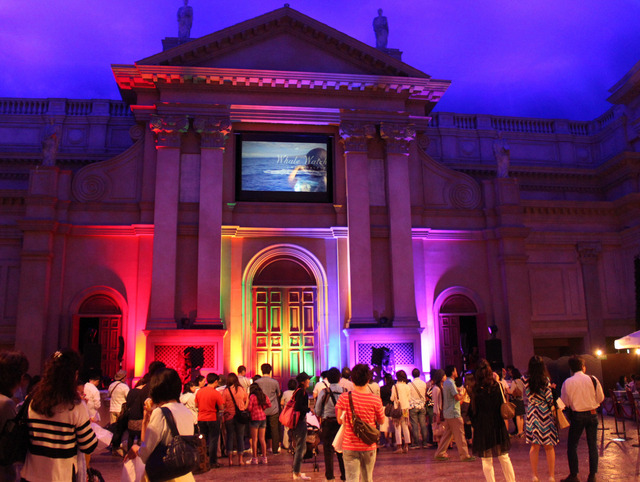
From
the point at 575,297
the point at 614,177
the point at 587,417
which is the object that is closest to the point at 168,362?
the point at 587,417

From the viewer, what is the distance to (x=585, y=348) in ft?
73.9

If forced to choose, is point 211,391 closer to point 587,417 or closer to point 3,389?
point 3,389

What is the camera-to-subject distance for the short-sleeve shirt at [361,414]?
6648mm

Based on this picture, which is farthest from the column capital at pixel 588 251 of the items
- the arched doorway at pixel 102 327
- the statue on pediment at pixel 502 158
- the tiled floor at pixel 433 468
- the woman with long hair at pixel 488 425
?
the arched doorway at pixel 102 327

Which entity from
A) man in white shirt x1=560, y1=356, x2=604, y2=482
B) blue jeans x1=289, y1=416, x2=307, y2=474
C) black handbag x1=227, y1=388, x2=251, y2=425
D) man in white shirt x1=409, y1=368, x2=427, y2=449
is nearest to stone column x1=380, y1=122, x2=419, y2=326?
man in white shirt x1=409, y1=368, x2=427, y2=449

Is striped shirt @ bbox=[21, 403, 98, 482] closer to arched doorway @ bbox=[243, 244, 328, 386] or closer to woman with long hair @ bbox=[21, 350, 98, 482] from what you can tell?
woman with long hair @ bbox=[21, 350, 98, 482]

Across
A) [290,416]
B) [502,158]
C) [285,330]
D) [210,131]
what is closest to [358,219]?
[285,330]

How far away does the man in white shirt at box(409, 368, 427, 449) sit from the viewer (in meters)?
12.6

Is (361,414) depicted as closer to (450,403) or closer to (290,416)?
(290,416)

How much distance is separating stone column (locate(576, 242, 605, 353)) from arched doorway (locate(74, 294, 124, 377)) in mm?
18058

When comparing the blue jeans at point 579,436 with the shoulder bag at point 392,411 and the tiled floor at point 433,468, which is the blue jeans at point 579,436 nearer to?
the tiled floor at point 433,468

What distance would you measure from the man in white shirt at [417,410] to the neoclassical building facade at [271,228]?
18.3ft

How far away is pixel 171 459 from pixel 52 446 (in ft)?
3.28

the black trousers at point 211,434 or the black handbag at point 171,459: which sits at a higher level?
the black handbag at point 171,459
